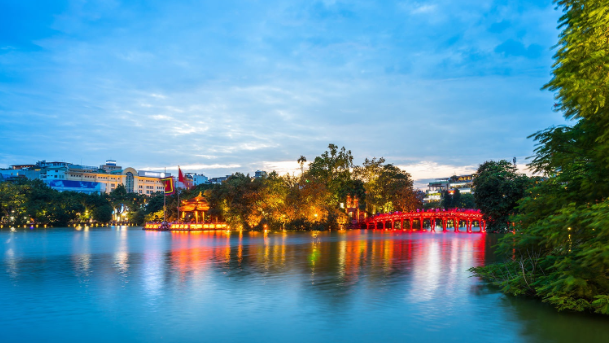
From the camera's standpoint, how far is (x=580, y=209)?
40.4 feet

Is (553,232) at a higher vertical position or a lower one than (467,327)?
higher

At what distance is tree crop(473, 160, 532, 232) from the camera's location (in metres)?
48.4

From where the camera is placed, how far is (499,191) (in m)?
49.2

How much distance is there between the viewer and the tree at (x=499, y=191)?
1907 inches

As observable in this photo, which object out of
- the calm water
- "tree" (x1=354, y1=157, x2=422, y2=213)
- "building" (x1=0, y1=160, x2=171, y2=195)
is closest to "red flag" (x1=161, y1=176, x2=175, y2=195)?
"tree" (x1=354, y1=157, x2=422, y2=213)

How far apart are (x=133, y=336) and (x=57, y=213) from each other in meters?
85.7

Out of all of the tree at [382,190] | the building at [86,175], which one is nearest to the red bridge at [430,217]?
the tree at [382,190]

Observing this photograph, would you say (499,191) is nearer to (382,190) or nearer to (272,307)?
(382,190)

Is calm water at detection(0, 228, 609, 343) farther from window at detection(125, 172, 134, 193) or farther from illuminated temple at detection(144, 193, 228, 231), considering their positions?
window at detection(125, 172, 134, 193)

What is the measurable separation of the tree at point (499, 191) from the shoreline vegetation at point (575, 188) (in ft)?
116

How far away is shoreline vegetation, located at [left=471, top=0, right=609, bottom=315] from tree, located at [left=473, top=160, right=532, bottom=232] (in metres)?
35.4

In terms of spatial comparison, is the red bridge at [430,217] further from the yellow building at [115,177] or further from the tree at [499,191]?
the yellow building at [115,177]

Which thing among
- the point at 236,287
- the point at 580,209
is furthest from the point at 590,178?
the point at 236,287

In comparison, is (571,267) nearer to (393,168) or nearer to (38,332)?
(38,332)
